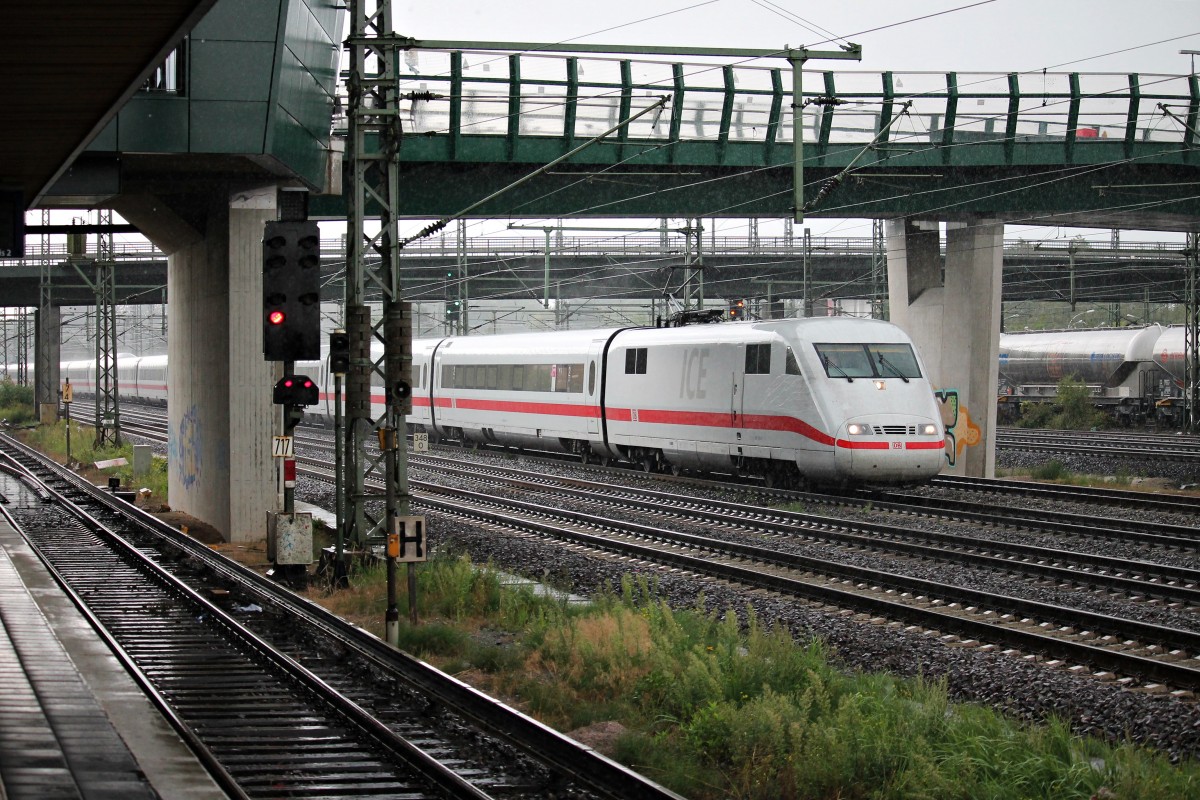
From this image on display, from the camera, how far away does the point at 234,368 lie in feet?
63.8

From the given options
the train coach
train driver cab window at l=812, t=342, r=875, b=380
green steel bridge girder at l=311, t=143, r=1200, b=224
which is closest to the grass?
green steel bridge girder at l=311, t=143, r=1200, b=224

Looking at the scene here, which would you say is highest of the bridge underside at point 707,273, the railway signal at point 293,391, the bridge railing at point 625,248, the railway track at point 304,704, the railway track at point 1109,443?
the bridge railing at point 625,248

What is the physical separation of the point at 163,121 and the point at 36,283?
4236 centimetres

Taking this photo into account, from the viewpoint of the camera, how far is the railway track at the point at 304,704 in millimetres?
7559

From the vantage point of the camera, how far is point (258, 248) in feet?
64.1

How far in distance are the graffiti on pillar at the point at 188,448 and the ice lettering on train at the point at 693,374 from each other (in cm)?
869

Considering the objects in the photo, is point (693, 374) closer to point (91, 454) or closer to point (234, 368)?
point (234, 368)

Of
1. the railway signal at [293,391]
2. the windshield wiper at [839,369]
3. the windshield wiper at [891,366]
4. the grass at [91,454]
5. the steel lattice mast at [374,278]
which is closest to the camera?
the steel lattice mast at [374,278]

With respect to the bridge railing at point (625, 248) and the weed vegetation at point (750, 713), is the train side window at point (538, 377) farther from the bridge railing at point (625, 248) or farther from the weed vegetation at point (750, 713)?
the bridge railing at point (625, 248)

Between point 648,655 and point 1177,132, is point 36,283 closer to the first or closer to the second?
point 1177,132

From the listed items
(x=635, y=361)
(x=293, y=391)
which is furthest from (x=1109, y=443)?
(x=293, y=391)

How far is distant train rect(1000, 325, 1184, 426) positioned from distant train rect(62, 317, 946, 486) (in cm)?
2500

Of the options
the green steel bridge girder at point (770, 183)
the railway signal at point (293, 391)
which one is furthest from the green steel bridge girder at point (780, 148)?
the railway signal at point (293, 391)

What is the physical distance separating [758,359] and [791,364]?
106 cm
